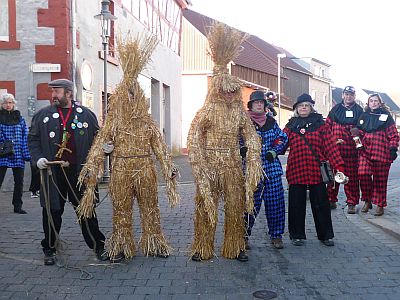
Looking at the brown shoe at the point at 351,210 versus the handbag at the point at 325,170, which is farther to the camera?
the brown shoe at the point at 351,210

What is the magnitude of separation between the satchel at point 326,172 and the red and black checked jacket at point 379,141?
2051 mm

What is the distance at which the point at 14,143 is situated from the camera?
8.19 meters

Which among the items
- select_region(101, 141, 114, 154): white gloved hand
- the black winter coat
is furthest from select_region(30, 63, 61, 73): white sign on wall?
select_region(101, 141, 114, 154): white gloved hand

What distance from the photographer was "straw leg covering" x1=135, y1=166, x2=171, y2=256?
536cm

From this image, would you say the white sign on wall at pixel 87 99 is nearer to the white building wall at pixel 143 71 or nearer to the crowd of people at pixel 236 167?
the white building wall at pixel 143 71

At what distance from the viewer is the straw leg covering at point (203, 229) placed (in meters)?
5.33

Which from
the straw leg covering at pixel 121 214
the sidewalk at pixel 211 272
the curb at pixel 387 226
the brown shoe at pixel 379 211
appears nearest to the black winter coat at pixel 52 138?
the straw leg covering at pixel 121 214

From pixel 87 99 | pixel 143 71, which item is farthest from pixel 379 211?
pixel 87 99

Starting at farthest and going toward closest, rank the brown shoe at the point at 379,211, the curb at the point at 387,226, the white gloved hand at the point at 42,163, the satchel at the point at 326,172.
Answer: the brown shoe at the point at 379,211, the curb at the point at 387,226, the satchel at the point at 326,172, the white gloved hand at the point at 42,163

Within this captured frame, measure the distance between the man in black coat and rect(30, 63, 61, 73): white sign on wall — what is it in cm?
542

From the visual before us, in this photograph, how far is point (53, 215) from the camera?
538cm

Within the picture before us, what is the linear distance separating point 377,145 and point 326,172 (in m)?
2.17

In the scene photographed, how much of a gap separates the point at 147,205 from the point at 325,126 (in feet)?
7.81

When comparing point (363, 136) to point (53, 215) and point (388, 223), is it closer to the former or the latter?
point (388, 223)
